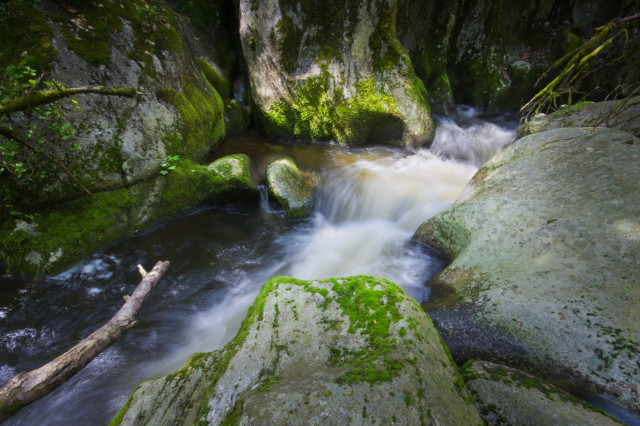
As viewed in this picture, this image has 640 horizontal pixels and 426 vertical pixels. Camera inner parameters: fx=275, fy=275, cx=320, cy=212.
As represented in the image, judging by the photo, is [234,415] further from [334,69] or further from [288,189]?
[334,69]

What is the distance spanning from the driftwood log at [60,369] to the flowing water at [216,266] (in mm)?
275

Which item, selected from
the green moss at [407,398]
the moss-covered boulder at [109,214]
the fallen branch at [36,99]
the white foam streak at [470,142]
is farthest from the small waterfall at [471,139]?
the fallen branch at [36,99]

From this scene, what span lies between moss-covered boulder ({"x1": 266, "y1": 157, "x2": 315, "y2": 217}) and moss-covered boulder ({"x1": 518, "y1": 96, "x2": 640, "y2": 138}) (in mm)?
4909

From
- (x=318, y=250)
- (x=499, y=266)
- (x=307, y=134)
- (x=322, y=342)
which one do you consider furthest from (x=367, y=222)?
(x=322, y=342)

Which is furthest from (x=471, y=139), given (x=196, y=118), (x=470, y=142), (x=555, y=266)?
(x=196, y=118)

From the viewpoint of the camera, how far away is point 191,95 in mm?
6016

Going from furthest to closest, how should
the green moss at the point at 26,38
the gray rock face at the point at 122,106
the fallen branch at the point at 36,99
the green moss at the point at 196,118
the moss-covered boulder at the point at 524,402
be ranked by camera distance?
the green moss at the point at 196,118 → the gray rock face at the point at 122,106 → the green moss at the point at 26,38 → the fallen branch at the point at 36,99 → the moss-covered boulder at the point at 524,402

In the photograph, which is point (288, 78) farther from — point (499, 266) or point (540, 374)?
point (540, 374)

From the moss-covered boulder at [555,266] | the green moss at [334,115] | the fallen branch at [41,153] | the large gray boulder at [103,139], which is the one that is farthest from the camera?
the green moss at [334,115]

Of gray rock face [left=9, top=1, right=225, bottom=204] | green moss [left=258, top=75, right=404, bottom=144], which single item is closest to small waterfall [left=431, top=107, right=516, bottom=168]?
green moss [left=258, top=75, right=404, bottom=144]

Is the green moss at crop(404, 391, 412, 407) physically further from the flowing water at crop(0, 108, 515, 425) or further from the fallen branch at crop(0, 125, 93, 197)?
the fallen branch at crop(0, 125, 93, 197)

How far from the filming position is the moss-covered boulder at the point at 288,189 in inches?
236

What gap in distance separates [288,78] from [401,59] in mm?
3228

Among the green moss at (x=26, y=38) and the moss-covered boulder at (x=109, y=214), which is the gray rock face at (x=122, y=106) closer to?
the green moss at (x=26, y=38)
